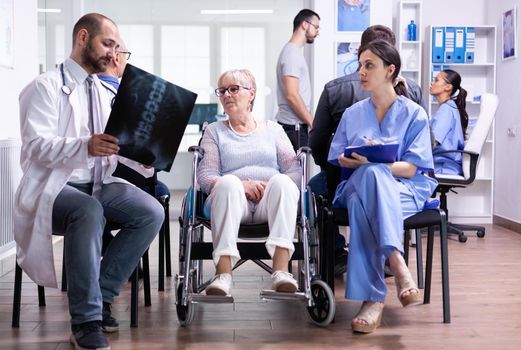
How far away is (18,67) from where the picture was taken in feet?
13.3

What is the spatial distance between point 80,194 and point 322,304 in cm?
101

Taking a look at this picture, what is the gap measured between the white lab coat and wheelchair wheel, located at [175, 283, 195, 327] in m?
0.46

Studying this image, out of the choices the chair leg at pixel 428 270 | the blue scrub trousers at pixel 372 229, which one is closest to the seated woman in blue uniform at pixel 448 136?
the chair leg at pixel 428 270

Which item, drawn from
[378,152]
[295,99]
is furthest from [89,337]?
[295,99]

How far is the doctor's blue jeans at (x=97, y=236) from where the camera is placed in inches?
96.3

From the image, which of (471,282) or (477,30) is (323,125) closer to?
(471,282)

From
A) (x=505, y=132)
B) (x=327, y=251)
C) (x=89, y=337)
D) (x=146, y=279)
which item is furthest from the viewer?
(x=505, y=132)

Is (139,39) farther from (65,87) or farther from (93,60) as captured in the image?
(65,87)

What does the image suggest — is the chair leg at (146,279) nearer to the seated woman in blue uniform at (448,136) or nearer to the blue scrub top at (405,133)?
the blue scrub top at (405,133)

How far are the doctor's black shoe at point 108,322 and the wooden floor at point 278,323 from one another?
46mm

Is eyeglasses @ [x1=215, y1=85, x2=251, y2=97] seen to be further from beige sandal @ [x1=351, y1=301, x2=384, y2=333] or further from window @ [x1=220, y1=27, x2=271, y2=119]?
window @ [x1=220, y1=27, x2=271, y2=119]

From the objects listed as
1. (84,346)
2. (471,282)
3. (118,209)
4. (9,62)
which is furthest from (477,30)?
(84,346)

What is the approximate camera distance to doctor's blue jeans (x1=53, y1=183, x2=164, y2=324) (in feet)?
8.02

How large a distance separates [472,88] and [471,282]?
300cm
